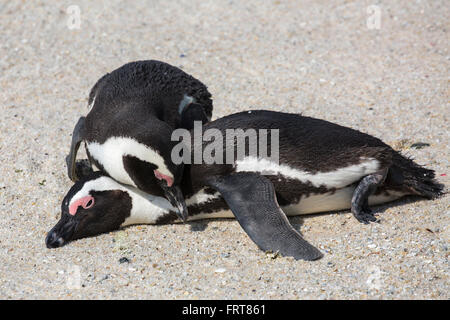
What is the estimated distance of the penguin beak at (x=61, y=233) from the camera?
3.95 meters

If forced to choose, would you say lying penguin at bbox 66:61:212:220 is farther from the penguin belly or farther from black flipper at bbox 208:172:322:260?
the penguin belly

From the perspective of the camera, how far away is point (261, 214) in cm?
379

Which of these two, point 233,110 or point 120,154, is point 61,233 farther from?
point 233,110

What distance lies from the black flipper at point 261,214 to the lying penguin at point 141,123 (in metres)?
0.32

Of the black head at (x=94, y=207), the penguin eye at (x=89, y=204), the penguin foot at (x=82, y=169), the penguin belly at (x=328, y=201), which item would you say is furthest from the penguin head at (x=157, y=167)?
the penguin foot at (x=82, y=169)

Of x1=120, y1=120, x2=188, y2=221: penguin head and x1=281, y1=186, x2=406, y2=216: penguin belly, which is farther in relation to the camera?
x1=281, y1=186, x2=406, y2=216: penguin belly

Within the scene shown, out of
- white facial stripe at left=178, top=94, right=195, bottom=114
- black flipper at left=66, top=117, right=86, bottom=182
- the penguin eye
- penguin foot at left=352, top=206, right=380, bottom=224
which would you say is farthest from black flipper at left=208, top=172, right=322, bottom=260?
black flipper at left=66, top=117, right=86, bottom=182

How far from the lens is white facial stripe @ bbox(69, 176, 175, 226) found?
416cm

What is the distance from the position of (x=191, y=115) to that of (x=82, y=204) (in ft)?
3.70

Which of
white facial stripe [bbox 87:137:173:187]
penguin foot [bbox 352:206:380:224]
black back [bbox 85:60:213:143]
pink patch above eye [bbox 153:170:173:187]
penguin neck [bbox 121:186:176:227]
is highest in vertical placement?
black back [bbox 85:60:213:143]

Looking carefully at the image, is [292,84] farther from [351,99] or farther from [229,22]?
[229,22]

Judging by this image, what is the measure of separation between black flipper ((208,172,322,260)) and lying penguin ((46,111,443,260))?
0.04ft

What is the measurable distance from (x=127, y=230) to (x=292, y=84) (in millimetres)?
2573
